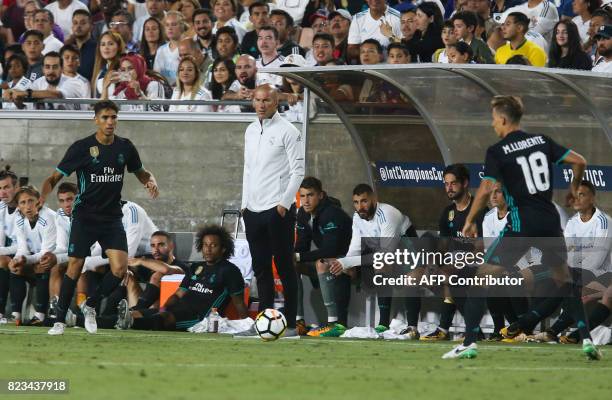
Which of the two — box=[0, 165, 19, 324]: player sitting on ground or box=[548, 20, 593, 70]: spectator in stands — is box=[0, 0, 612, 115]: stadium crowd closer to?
box=[548, 20, 593, 70]: spectator in stands

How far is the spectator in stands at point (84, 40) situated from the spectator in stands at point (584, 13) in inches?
264

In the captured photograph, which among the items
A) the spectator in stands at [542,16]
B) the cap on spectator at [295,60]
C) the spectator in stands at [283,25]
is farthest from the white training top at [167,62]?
the spectator in stands at [542,16]

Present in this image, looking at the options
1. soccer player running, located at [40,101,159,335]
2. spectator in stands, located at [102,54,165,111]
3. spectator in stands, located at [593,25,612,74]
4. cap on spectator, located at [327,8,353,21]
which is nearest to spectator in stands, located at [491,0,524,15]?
cap on spectator, located at [327,8,353,21]

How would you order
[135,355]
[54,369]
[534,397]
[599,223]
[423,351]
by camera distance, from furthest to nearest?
[599,223] → [423,351] → [135,355] → [54,369] → [534,397]

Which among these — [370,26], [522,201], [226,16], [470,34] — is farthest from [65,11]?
[522,201]

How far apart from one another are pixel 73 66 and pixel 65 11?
274 cm

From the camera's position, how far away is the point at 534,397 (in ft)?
23.3

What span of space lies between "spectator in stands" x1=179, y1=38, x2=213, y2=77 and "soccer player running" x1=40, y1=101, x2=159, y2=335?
5291 mm

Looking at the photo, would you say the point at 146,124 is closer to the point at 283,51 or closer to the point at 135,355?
the point at 283,51

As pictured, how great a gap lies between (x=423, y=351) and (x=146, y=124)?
24.2 ft

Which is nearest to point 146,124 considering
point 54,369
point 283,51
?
point 283,51

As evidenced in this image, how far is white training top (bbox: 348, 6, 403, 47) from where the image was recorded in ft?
55.6

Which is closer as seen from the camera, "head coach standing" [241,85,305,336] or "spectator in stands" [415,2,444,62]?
"head coach standing" [241,85,305,336]

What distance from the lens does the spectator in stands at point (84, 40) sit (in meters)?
18.2
